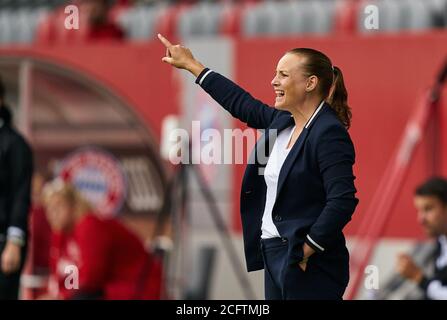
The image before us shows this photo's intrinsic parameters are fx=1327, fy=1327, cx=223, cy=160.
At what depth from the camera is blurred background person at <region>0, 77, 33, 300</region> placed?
6.76 m

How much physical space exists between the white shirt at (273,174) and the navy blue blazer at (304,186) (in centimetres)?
3

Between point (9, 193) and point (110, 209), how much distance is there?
393 centimetres

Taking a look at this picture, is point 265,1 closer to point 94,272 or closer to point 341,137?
point 94,272

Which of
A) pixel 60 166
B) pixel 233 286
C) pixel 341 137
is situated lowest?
pixel 233 286

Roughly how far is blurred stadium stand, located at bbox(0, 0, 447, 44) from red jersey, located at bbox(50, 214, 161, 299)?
310cm

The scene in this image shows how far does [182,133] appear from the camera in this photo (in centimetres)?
1003

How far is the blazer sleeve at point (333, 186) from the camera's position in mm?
4113

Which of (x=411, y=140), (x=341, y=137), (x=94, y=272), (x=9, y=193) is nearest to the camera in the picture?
(x=341, y=137)

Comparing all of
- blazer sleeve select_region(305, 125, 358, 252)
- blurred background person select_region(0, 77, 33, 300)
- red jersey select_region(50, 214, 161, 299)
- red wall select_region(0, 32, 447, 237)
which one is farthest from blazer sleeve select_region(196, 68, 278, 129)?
red wall select_region(0, 32, 447, 237)

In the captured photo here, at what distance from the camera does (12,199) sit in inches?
270

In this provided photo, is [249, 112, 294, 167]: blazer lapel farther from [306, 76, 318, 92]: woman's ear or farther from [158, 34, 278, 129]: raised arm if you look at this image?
[306, 76, 318, 92]: woman's ear

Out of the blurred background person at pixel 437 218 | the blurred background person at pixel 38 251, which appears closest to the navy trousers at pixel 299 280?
the blurred background person at pixel 437 218
